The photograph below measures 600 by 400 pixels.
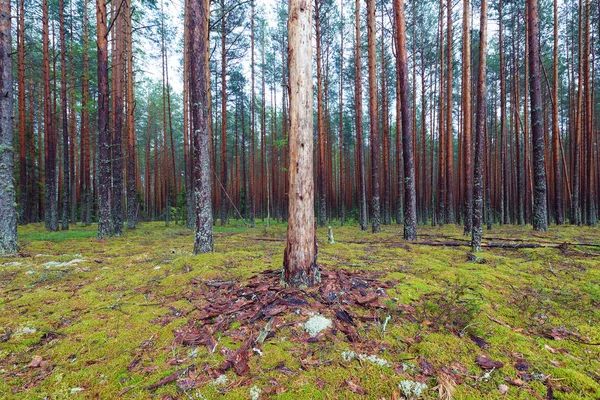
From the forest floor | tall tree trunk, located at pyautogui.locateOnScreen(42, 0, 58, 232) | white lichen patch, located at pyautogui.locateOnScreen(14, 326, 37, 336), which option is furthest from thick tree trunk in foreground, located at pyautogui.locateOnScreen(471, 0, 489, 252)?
tall tree trunk, located at pyautogui.locateOnScreen(42, 0, 58, 232)

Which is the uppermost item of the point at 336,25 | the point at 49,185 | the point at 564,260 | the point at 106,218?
the point at 336,25

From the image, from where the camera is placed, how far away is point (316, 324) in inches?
94.1

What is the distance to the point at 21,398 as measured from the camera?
169cm

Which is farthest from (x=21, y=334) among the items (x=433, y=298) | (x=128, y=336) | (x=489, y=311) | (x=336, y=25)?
(x=336, y=25)

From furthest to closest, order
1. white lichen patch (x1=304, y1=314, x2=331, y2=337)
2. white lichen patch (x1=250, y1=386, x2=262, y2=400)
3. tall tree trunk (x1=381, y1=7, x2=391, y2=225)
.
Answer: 1. tall tree trunk (x1=381, y1=7, x2=391, y2=225)
2. white lichen patch (x1=304, y1=314, x2=331, y2=337)
3. white lichen patch (x1=250, y1=386, x2=262, y2=400)

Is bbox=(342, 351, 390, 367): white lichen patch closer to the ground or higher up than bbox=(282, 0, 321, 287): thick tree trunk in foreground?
closer to the ground

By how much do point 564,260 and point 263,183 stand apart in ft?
96.9

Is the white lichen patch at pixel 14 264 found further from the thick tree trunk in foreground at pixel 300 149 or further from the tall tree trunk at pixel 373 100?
the tall tree trunk at pixel 373 100

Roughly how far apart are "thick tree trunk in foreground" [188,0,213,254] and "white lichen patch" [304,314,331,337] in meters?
3.62

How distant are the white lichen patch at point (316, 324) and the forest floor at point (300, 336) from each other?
0.02 m

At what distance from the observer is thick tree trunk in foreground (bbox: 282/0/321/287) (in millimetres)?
3123

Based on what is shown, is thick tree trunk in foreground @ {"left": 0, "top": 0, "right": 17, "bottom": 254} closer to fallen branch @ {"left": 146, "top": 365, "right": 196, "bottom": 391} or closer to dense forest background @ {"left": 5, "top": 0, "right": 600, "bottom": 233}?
dense forest background @ {"left": 5, "top": 0, "right": 600, "bottom": 233}

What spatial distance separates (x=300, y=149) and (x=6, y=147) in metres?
7.40

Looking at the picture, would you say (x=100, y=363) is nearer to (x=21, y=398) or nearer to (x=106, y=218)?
(x=21, y=398)
